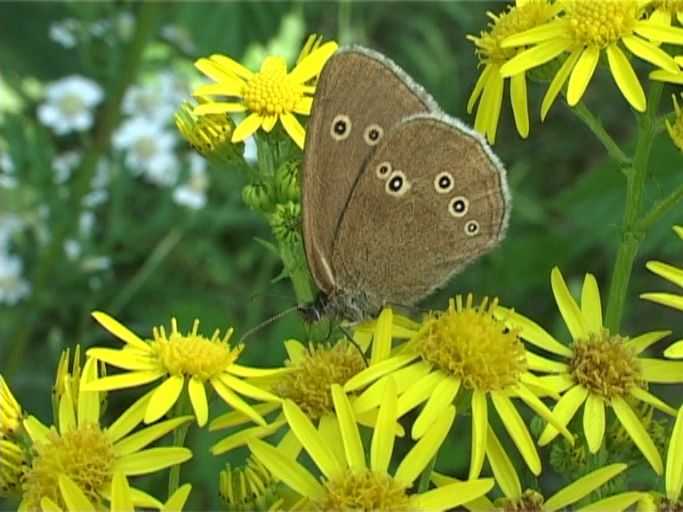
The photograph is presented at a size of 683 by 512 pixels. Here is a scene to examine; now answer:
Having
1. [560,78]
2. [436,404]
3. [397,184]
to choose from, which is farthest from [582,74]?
[436,404]

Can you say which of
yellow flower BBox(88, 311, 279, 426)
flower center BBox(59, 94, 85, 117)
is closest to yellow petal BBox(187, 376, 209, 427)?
yellow flower BBox(88, 311, 279, 426)

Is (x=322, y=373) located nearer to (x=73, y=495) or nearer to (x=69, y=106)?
(x=73, y=495)

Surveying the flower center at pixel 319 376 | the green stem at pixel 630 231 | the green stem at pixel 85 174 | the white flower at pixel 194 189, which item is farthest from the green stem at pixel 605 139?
the white flower at pixel 194 189

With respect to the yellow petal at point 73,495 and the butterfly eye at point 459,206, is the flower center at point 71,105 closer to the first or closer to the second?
the butterfly eye at point 459,206

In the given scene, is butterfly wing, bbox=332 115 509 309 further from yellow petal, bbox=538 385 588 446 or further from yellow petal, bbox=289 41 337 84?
yellow petal, bbox=538 385 588 446

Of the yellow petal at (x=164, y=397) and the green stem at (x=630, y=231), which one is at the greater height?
the green stem at (x=630, y=231)

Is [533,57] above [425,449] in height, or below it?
above
